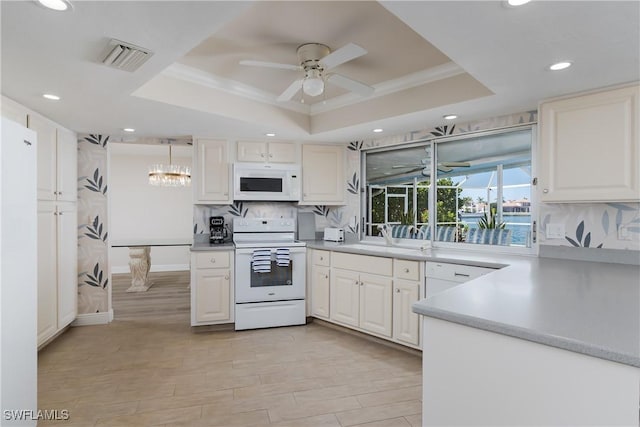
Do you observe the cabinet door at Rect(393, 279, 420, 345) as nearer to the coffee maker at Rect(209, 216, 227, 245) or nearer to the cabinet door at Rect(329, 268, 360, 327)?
the cabinet door at Rect(329, 268, 360, 327)

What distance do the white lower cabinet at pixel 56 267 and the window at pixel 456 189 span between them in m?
3.17

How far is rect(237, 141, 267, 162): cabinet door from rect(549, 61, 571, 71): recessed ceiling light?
A: 2.86m

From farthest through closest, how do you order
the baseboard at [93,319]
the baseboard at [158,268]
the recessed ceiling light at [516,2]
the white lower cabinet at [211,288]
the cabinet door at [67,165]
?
1. the baseboard at [158,268]
2. the baseboard at [93,319]
3. the white lower cabinet at [211,288]
4. the cabinet door at [67,165]
5. the recessed ceiling light at [516,2]

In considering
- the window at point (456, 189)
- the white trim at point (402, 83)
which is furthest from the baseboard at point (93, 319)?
the white trim at point (402, 83)

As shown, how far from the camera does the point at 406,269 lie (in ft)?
9.94

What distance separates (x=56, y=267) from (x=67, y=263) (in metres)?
0.26

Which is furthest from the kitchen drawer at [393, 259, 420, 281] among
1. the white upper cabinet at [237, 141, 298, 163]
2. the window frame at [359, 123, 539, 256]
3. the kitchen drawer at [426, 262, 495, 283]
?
the white upper cabinet at [237, 141, 298, 163]

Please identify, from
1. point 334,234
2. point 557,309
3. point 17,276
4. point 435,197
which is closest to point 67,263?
point 17,276

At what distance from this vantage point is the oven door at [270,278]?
3.63 m

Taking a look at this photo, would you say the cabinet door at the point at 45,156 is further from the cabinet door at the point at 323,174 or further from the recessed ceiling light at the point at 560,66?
the recessed ceiling light at the point at 560,66

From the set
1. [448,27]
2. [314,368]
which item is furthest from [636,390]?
[314,368]

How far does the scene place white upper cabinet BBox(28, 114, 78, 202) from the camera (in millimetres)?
2994

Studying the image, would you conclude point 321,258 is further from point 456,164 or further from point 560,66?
point 560,66

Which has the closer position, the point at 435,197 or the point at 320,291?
the point at 435,197
